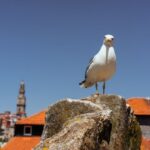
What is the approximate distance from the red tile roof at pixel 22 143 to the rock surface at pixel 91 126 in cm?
3846

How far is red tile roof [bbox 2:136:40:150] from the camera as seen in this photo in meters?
52.9

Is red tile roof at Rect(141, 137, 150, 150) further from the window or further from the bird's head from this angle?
the bird's head

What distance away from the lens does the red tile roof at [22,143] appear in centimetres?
5294

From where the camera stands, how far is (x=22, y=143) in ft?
179

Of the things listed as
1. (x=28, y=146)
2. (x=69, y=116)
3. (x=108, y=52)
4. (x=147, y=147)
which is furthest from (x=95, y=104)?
(x=28, y=146)

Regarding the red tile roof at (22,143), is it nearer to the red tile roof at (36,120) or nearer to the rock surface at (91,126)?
the red tile roof at (36,120)

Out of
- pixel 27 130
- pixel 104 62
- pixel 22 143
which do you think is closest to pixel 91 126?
pixel 104 62

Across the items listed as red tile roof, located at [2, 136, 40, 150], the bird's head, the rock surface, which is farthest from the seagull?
red tile roof, located at [2, 136, 40, 150]

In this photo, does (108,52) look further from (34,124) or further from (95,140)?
(34,124)

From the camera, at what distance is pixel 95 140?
11258 millimetres

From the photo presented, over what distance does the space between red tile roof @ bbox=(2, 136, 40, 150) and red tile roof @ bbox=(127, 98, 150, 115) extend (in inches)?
435

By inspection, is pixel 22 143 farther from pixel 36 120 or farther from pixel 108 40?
pixel 108 40

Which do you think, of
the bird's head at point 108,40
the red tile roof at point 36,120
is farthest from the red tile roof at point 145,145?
the bird's head at point 108,40

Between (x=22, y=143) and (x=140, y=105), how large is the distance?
13.8 metres
